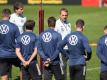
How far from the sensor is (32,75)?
15688mm

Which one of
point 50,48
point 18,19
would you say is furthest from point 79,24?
point 18,19

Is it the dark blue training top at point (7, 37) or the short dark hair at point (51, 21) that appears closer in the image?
the short dark hair at point (51, 21)

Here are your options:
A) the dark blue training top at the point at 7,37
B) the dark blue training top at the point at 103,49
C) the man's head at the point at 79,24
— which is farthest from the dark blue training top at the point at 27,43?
the dark blue training top at the point at 103,49

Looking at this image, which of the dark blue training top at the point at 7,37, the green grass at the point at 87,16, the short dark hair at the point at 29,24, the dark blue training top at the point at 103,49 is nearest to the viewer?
the dark blue training top at the point at 103,49

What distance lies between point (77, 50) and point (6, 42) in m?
2.05

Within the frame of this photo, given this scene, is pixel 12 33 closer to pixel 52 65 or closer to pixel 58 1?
pixel 52 65

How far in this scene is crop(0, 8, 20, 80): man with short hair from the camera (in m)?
16.2

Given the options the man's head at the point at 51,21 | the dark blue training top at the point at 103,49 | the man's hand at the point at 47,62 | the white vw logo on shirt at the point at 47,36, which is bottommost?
the man's hand at the point at 47,62

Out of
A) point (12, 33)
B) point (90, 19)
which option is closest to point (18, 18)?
point (12, 33)

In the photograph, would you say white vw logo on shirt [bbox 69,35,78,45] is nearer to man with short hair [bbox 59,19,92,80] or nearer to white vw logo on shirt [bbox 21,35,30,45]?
man with short hair [bbox 59,19,92,80]

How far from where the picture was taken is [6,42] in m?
16.3

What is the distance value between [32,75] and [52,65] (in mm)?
587

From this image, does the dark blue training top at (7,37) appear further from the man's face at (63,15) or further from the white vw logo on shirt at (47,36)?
the man's face at (63,15)

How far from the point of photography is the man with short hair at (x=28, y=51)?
→ 15.5 metres
